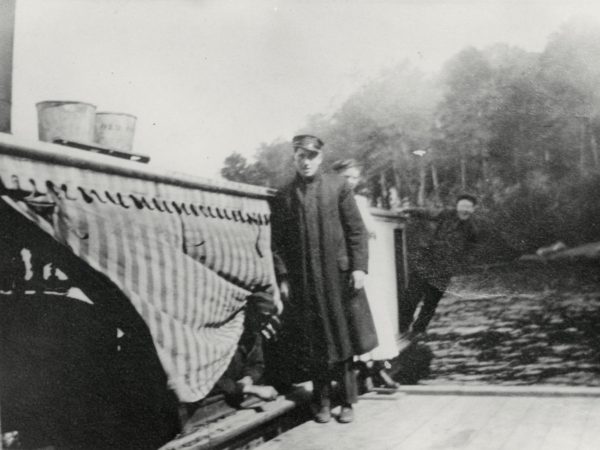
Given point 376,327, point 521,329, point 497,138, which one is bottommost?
point 521,329

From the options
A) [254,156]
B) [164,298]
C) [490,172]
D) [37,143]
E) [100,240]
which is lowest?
[164,298]

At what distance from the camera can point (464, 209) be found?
7250mm

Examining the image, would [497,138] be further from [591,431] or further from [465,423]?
[591,431]

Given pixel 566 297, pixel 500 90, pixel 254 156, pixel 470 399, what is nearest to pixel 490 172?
pixel 500 90

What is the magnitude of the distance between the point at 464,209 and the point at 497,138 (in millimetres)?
20690

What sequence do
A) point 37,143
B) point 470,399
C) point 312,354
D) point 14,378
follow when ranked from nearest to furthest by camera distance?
point 37,143 < point 14,378 < point 312,354 < point 470,399

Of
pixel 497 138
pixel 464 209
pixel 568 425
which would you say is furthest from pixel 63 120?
pixel 497 138

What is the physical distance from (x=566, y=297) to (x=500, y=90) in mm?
5925

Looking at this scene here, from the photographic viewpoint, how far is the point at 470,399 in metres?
4.75

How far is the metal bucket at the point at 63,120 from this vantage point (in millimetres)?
3479

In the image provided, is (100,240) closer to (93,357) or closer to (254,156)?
(93,357)

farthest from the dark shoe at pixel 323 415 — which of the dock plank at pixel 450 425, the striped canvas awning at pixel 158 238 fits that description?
the striped canvas awning at pixel 158 238

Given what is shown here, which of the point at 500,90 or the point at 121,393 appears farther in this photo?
the point at 500,90

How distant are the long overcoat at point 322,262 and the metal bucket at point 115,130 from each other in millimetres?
1141
